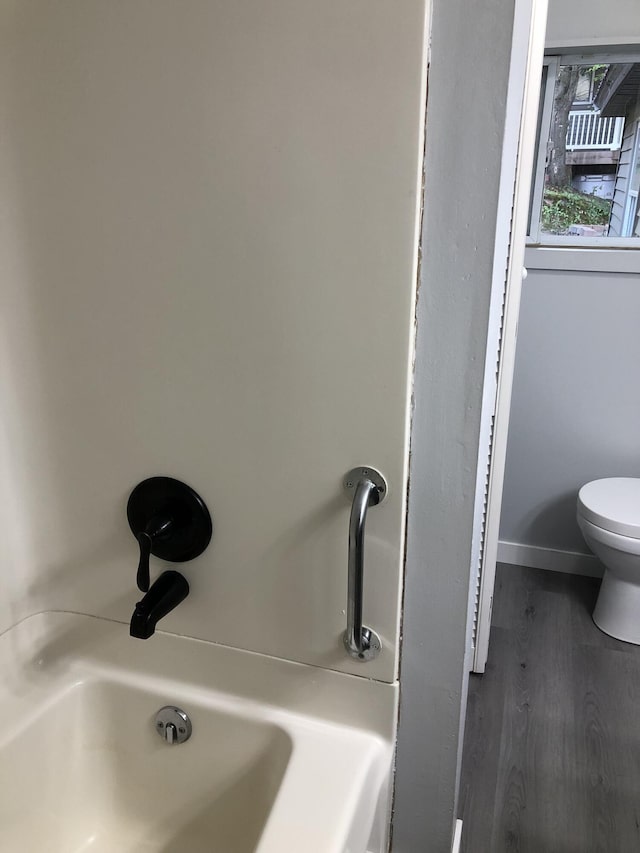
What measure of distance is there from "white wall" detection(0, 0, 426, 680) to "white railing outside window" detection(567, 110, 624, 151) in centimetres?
173

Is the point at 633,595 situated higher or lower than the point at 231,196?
lower

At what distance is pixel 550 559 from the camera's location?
2457mm

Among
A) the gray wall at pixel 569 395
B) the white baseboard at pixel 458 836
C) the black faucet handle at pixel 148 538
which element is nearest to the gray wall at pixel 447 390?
the white baseboard at pixel 458 836

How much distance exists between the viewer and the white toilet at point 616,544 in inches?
75.6

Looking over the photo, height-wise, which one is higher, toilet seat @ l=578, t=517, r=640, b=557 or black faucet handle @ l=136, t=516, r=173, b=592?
black faucet handle @ l=136, t=516, r=173, b=592

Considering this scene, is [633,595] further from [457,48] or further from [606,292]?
[457,48]

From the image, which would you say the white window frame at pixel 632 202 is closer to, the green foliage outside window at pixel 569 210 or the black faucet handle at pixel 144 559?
the green foliage outside window at pixel 569 210

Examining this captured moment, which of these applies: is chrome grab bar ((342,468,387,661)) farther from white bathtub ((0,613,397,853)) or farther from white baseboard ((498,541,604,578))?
white baseboard ((498,541,604,578))

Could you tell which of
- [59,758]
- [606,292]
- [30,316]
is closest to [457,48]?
[30,316]

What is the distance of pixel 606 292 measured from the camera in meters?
2.12

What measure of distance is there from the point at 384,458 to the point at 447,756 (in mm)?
504

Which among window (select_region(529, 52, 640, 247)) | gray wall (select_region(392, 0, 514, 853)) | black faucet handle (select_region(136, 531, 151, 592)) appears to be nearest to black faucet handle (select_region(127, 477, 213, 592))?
black faucet handle (select_region(136, 531, 151, 592))

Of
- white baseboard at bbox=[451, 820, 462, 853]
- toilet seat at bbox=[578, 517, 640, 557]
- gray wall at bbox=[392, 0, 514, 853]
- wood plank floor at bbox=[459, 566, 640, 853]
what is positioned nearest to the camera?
gray wall at bbox=[392, 0, 514, 853]

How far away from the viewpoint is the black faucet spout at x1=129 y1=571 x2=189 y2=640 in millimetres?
935
